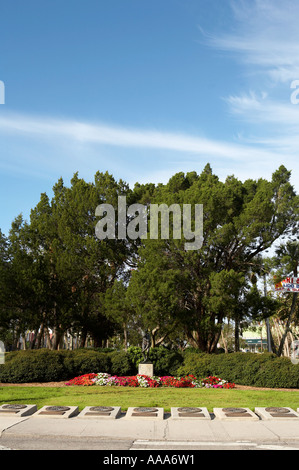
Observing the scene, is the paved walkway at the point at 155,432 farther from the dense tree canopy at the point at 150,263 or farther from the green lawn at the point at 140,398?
the dense tree canopy at the point at 150,263

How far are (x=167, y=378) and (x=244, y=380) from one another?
364 centimetres

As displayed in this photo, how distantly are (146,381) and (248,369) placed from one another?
4962mm

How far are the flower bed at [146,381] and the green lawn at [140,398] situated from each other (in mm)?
1520

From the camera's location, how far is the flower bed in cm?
1966

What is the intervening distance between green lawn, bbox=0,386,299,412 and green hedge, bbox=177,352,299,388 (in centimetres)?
307

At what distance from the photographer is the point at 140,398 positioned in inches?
581

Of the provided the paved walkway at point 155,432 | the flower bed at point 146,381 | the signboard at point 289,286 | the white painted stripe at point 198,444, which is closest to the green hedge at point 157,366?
the flower bed at point 146,381

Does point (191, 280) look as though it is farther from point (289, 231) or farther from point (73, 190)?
point (73, 190)


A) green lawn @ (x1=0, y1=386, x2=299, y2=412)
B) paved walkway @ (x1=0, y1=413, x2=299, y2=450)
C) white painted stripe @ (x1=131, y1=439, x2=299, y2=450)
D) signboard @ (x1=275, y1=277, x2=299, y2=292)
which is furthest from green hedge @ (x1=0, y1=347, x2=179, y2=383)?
white painted stripe @ (x1=131, y1=439, x2=299, y2=450)

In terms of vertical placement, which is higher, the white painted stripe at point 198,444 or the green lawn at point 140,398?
the white painted stripe at point 198,444

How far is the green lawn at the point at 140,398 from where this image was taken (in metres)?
13.2

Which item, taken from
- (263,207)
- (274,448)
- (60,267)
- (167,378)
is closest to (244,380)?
(167,378)

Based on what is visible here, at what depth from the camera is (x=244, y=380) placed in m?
20.7

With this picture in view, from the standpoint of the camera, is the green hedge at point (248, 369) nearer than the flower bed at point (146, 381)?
No
